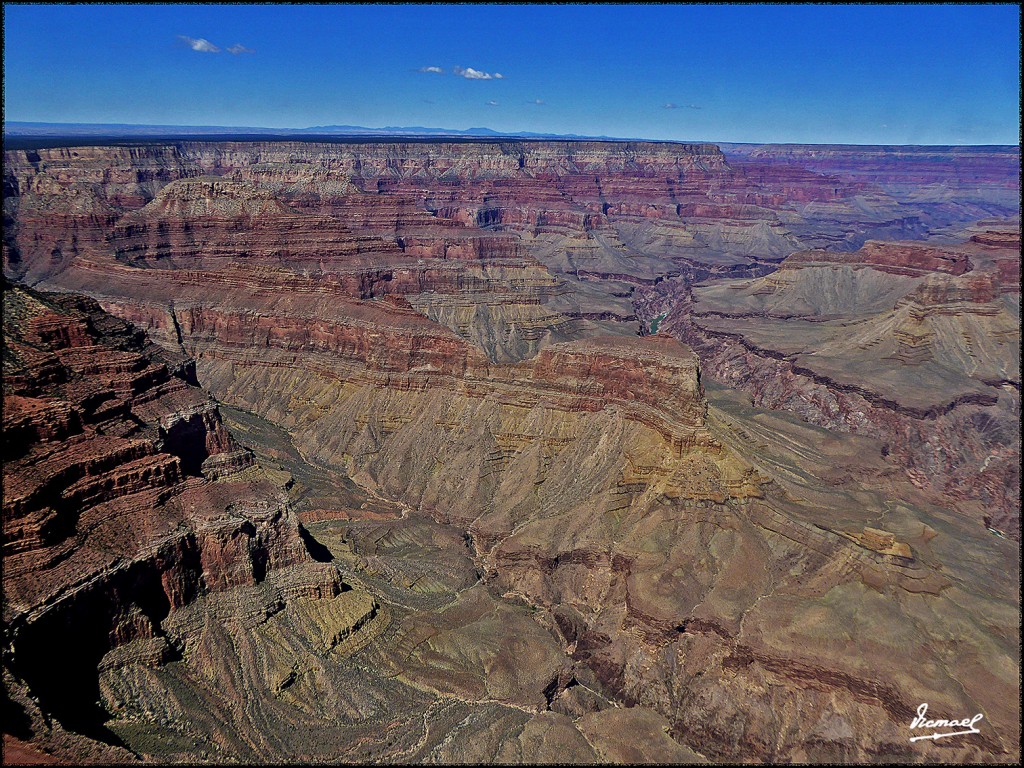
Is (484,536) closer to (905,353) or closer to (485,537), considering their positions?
(485,537)

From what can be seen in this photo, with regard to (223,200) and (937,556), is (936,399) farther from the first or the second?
(223,200)

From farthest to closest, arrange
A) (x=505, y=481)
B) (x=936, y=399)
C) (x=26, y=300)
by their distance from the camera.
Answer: (x=936, y=399) → (x=505, y=481) → (x=26, y=300)

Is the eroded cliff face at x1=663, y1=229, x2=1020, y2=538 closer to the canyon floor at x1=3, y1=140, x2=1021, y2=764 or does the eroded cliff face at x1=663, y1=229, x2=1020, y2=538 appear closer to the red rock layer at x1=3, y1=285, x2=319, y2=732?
the canyon floor at x1=3, y1=140, x2=1021, y2=764

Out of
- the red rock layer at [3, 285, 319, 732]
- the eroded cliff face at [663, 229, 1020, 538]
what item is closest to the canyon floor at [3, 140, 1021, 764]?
the red rock layer at [3, 285, 319, 732]

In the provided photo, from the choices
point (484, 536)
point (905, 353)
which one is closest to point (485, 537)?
point (484, 536)

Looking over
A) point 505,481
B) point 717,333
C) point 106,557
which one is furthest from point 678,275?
point 106,557
